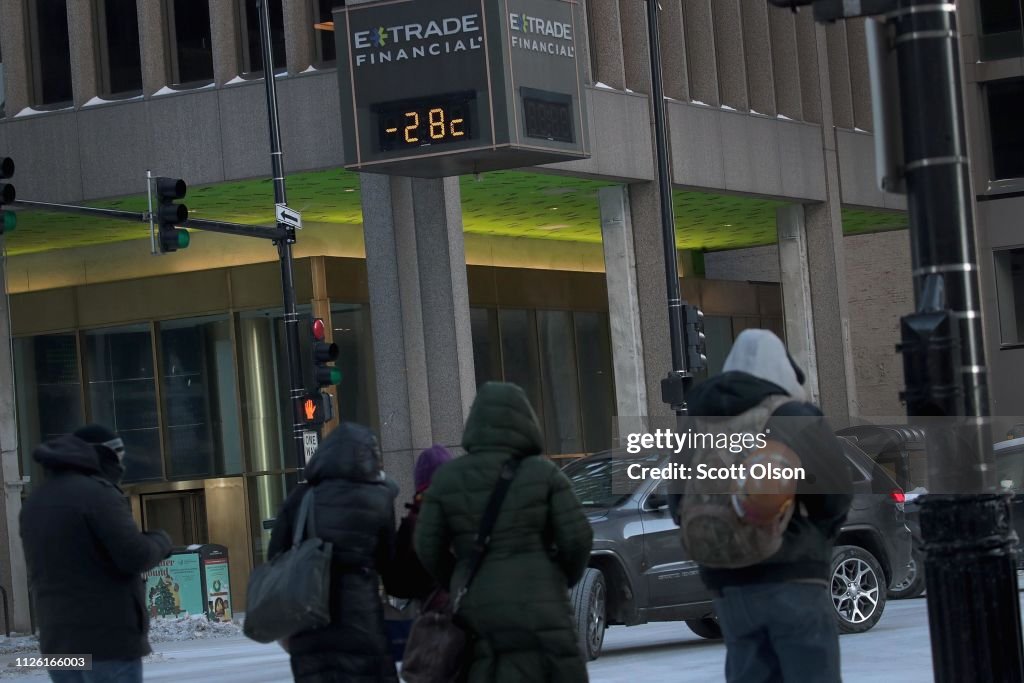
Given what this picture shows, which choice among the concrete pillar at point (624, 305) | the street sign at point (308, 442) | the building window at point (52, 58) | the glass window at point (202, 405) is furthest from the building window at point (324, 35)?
the street sign at point (308, 442)

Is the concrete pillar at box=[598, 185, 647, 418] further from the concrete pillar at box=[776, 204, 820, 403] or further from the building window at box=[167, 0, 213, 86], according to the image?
the building window at box=[167, 0, 213, 86]

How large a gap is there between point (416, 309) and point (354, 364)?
158 inches

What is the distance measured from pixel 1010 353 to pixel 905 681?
110 ft

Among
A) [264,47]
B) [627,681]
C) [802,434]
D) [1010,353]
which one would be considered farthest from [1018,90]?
[802,434]

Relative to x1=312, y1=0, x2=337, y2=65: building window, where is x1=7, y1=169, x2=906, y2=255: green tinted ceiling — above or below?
below

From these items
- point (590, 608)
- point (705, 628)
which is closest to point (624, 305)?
point (705, 628)

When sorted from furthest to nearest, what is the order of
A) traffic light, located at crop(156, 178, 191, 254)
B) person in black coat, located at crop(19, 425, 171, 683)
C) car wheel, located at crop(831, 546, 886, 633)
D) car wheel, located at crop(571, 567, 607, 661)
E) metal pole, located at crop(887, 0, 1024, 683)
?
traffic light, located at crop(156, 178, 191, 254) < car wheel, located at crop(831, 546, 886, 633) < car wheel, located at crop(571, 567, 607, 661) < person in black coat, located at crop(19, 425, 171, 683) < metal pole, located at crop(887, 0, 1024, 683)

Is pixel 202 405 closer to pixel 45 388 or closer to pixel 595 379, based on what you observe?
pixel 45 388

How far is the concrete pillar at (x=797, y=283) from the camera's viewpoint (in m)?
35.9

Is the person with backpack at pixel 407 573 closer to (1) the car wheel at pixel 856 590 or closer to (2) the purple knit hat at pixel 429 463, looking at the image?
(2) the purple knit hat at pixel 429 463

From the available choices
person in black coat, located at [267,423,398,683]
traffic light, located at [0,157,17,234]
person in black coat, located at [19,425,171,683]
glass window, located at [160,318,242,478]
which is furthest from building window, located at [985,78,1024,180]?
person in black coat, located at [19,425,171,683]

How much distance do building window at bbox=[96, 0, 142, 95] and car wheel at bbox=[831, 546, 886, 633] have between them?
1645 centimetres

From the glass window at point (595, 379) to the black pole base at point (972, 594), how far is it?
2898cm

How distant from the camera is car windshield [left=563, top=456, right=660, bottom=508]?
49.6 ft
